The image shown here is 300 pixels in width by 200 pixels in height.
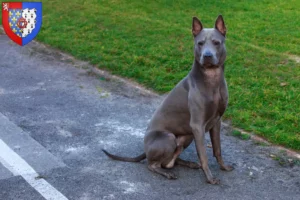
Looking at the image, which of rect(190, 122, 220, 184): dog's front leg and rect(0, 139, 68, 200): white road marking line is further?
rect(190, 122, 220, 184): dog's front leg

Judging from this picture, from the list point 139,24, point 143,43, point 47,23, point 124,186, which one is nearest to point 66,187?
point 124,186

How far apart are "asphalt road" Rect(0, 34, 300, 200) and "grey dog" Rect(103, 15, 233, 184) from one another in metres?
0.20

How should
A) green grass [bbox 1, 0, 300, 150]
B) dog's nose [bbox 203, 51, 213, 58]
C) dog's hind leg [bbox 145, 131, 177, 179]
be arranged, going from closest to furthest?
dog's nose [bbox 203, 51, 213, 58]
dog's hind leg [bbox 145, 131, 177, 179]
green grass [bbox 1, 0, 300, 150]

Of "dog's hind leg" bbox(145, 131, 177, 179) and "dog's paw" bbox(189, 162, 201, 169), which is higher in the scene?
"dog's hind leg" bbox(145, 131, 177, 179)

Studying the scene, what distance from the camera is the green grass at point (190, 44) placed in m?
7.41

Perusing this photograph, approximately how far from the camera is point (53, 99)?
8203 millimetres

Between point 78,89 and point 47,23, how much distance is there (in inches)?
195

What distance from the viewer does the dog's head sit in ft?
16.9

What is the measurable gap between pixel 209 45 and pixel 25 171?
95.3 inches

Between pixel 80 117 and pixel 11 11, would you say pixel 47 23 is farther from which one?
pixel 80 117

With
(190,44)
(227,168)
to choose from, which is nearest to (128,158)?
(227,168)

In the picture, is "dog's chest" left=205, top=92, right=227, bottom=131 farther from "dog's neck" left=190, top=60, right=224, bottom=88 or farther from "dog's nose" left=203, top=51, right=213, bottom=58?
"dog's nose" left=203, top=51, right=213, bottom=58

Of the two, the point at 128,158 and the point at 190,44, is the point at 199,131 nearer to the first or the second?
the point at 128,158

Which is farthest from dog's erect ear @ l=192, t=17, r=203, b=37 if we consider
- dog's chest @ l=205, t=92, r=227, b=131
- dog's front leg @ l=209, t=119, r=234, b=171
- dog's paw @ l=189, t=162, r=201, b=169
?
dog's paw @ l=189, t=162, r=201, b=169
